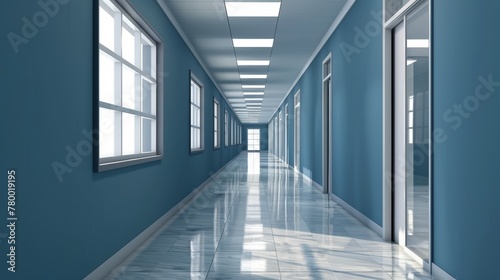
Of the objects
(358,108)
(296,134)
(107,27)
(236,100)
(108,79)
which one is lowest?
(296,134)

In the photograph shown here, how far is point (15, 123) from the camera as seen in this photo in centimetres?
236

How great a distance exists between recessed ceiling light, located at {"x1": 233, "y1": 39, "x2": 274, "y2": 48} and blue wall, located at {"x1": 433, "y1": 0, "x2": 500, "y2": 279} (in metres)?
5.75

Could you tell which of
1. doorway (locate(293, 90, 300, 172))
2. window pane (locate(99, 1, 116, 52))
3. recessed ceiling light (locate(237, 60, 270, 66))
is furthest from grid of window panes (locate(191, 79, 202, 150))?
window pane (locate(99, 1, 116, 52))

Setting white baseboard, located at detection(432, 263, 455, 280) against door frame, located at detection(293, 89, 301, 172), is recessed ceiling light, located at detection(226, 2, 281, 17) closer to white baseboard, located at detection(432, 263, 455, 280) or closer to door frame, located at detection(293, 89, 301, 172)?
white baseboard, located at detection(432, 263, 455, 280)

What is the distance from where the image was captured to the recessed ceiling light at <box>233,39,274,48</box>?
30.1 feet

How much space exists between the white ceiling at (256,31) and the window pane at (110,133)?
8.40ft

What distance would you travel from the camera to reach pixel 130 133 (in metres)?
5.51

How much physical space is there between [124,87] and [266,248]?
8.63 ft

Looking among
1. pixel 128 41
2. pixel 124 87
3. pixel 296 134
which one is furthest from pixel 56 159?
pixel 296 134

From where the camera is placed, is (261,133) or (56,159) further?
(261,133)

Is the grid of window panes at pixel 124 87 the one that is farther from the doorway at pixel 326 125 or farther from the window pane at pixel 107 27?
the doorway at pixel 326 125

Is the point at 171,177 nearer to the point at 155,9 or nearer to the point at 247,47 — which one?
the point at 155,9

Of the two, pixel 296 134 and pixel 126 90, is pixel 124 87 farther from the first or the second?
pixel 296 134

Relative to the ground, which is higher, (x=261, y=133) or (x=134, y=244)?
(x=261, y=133)
